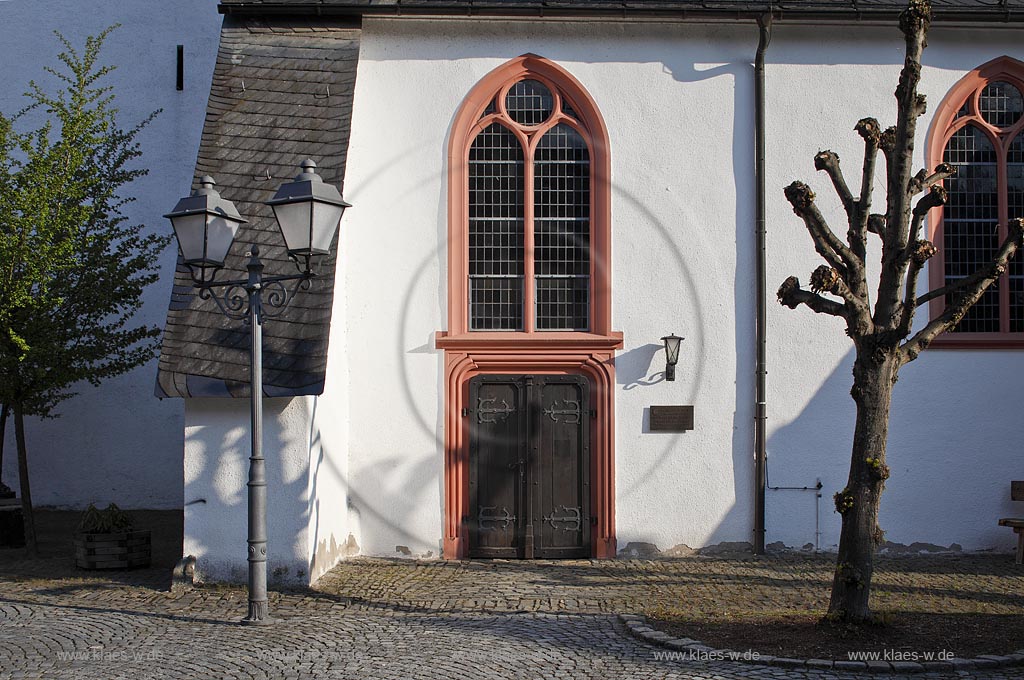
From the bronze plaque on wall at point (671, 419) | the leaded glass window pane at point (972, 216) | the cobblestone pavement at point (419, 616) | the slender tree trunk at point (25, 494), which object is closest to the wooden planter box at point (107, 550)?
the cobblestone pavement at point (419, 616)

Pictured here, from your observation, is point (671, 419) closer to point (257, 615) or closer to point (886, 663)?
point (886, 663)

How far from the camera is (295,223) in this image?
7.89 metres

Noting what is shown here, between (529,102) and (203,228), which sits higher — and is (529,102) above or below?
above

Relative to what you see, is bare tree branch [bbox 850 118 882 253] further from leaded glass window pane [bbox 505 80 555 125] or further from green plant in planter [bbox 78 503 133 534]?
green plant in planter [bbox 78 503 133 534]

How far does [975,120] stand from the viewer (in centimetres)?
1164

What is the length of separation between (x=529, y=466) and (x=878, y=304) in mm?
4747

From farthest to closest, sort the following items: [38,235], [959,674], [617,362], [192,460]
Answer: [617,362]
[38,235]
[192,460]
[959,674]

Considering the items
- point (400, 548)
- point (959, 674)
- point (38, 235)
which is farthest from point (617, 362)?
point (38, 235)

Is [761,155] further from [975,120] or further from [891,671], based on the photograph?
[891,671]

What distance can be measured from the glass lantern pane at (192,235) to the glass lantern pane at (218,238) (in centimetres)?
5

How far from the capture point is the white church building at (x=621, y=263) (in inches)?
437

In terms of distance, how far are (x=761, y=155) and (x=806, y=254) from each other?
1224 millimetres

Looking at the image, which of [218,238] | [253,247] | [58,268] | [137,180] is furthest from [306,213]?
[137,180]

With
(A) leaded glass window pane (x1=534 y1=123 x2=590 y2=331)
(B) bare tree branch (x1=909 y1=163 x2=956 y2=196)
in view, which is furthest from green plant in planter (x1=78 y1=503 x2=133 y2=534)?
(B) bare tree branch (x1=909 y1=163 x2=956 y2=196)
